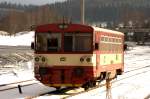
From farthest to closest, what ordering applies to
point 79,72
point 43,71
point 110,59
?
point 110,59, point 43,71, point 79,72

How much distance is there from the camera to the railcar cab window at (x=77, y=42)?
1970 cm

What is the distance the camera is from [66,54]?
19.7 meters

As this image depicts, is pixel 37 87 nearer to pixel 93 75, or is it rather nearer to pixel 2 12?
pixel 93 75

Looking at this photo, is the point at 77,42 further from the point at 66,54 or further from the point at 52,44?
the point at 52,44

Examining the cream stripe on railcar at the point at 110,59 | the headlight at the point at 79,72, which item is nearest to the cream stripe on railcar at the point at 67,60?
the headlight at the point at 79,72

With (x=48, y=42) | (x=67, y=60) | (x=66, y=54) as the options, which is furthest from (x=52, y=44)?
(x=67, y=60)

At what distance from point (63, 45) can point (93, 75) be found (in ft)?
5.42

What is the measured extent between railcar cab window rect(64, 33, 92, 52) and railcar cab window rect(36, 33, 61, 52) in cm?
32

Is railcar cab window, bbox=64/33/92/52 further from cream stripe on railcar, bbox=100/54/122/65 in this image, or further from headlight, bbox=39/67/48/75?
cream stripe on railcar, bbox=100/54/122/65

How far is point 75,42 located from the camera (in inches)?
782

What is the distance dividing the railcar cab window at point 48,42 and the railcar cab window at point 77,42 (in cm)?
32

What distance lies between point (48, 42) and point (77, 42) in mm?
1157

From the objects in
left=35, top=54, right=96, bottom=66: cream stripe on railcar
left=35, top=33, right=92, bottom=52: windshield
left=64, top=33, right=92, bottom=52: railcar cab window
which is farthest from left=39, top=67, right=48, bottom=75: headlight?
left=64, top=33, right=92, bottom=52: railcar cab window

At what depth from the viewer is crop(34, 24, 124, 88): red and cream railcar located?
64.4 feet
